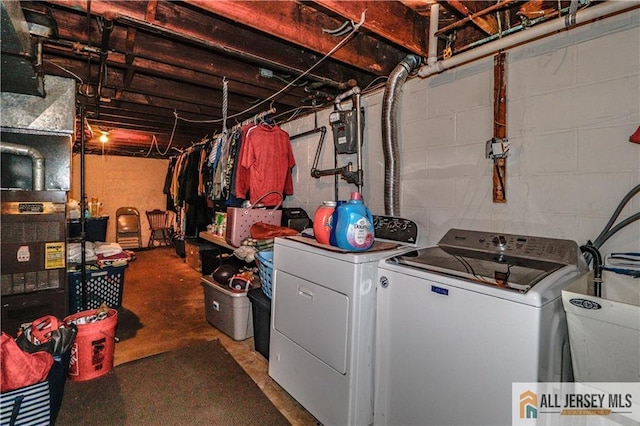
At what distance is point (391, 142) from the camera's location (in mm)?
2166

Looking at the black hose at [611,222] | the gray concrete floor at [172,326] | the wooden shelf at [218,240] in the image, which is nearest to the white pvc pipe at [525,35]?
the black hose at [611,222]

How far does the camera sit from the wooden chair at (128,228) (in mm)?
6668

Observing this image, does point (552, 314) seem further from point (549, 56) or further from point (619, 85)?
point (549, 56)

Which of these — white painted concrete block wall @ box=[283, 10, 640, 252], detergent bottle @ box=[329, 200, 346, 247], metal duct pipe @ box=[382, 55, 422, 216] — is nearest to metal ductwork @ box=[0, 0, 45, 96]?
detergent bottle @ box=[329, 200, 346, 247]

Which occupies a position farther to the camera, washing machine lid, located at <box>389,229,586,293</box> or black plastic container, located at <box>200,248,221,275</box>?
black plastic container, located at <box>200,248,221,275</box>

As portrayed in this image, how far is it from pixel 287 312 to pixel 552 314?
1.30 meters

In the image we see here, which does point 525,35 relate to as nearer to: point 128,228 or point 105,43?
point 105,43

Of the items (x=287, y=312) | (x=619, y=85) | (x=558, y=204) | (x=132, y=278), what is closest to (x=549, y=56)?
(x=619, y=85)

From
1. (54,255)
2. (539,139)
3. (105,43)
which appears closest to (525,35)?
(539,139)

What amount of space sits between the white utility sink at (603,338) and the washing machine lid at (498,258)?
0.48 feet

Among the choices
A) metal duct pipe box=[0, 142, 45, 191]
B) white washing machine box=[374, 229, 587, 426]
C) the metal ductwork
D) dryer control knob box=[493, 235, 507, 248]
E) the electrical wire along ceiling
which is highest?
the electrical wire along ceiling

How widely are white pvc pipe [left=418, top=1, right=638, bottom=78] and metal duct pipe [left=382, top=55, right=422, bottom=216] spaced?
0.64 feet

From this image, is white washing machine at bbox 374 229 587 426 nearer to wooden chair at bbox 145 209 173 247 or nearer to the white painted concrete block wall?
the white painted concrete block wall

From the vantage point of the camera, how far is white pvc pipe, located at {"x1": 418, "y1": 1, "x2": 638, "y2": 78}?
1274 mm
